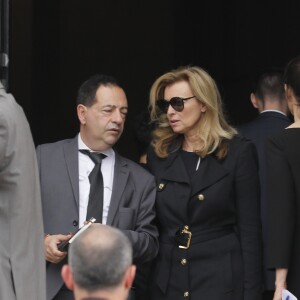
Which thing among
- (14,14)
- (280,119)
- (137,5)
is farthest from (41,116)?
(280,119)

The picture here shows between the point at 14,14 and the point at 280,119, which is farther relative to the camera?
the point at 14,14

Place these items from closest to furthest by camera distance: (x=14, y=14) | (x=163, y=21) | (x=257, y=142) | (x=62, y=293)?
(x=62, y=293)
(x=257, y=142)
(x=14, y=14)
(x=163, y=21)

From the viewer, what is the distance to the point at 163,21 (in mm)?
9188

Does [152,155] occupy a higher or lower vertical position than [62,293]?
higher

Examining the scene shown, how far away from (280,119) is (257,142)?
0.66 ft

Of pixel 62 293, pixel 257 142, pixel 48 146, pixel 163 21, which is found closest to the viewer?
pixel 62 293

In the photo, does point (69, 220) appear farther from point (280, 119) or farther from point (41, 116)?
point (41, 116)

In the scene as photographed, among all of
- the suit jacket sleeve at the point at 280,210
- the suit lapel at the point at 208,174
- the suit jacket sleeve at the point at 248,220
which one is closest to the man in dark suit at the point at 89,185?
the suit lapel at the point at 208,174

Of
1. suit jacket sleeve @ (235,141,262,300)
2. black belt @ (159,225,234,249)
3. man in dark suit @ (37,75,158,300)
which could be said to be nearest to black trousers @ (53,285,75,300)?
man in dark suit @ (37,75,158,300)

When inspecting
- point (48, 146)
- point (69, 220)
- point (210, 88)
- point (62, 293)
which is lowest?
point (62, 293)

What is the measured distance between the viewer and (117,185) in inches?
183

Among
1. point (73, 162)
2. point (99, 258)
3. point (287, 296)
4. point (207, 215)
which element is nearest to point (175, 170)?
point (207, 215)

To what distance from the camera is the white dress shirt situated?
4.59m

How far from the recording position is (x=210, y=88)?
4.80 meters
